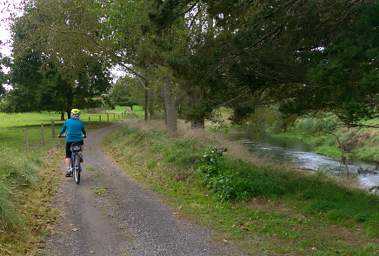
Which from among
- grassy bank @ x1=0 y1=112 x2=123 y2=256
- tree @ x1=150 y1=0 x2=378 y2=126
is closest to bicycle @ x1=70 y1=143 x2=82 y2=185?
grassy bank @ x1=0 y1=112 x2=123 y2=256

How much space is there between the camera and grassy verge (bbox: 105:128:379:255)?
7.48 m

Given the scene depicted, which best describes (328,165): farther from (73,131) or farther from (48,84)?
(48,84)

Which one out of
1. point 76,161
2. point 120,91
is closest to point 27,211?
point 76,161

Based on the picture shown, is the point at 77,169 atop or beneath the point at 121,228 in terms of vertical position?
atop

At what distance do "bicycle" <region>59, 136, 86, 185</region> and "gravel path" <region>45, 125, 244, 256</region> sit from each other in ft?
1.30

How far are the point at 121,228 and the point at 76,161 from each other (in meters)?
4.79

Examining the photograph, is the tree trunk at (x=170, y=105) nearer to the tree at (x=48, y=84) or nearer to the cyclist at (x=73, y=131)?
the cyclist at (x=73, y=131)

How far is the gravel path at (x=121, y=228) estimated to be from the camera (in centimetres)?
694

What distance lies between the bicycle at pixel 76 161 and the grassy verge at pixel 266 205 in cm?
182

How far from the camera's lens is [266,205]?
9.90 meters

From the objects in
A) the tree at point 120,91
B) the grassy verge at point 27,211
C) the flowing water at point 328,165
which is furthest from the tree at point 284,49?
the tree at point 120,91

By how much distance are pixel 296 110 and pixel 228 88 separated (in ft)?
6.16

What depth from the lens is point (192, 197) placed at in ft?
35.2

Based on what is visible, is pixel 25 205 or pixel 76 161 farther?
pixel 76 161
